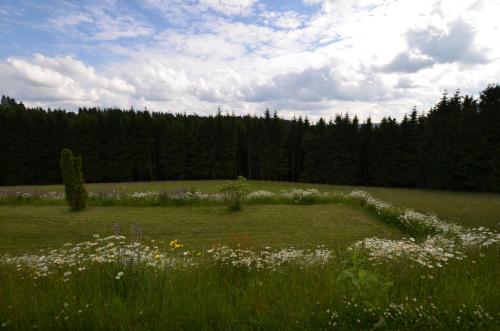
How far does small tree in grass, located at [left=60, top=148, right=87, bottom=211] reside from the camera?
52.1 ft

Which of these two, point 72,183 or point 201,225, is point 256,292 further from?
point 72,183

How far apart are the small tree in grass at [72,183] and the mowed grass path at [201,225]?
0.63 m

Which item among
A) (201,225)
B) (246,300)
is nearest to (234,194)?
(201,225)

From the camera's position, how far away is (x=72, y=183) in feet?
52.5

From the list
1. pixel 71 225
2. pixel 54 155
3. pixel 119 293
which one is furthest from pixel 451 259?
pixel 54 155

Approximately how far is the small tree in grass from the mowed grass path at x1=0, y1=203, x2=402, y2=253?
630mm

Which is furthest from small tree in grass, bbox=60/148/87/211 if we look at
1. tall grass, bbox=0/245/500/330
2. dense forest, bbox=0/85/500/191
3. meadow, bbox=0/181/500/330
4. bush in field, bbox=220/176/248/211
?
dense forest, bbox=0/85/500/191

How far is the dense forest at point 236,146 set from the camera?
36.2 m

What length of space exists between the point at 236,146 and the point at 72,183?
122 ft

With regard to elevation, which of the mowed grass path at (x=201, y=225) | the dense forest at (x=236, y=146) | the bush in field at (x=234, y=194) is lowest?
the mowed grass path at (x=201, y=225)

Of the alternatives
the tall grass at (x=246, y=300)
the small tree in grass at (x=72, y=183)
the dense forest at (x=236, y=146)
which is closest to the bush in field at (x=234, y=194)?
the small tree in grass at (x=72, y=183)

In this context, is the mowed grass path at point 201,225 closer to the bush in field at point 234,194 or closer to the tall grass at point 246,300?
the bush in field at point 234,194

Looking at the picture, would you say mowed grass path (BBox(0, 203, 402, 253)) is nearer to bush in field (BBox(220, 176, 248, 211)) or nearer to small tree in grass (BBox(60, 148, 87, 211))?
bush in field (BBox(220, 176, 248, 211))

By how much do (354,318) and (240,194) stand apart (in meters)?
14.3
